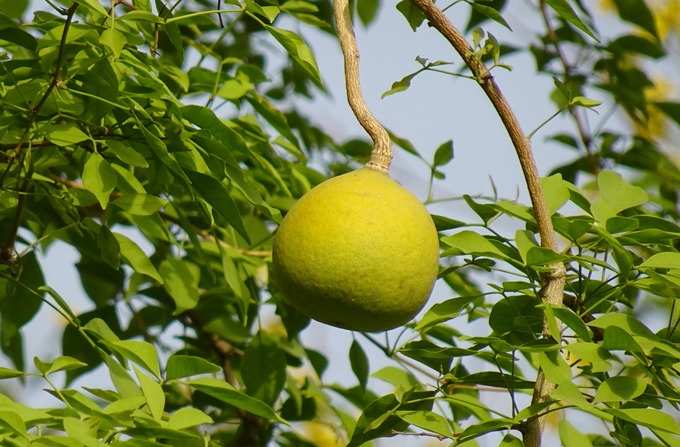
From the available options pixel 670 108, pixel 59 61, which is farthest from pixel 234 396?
pixel 670 108

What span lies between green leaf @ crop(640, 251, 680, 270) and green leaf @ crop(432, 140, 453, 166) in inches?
31.8

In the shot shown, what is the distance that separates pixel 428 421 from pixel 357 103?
448mm

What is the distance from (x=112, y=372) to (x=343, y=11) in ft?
1.94

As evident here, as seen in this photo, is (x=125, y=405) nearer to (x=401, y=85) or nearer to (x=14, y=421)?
(x=14, y=421)

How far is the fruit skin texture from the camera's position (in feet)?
4.40

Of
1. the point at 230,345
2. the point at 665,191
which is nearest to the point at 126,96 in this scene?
the point at 230,345

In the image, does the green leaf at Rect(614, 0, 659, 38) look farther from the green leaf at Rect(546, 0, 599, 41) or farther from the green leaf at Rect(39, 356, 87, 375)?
the green leaf at Rect(39, 356, 87, 375)

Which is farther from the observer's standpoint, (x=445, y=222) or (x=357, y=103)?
(x=445, y=222)

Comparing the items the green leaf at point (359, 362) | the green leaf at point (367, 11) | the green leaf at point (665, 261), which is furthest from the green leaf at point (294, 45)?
the green leaf at point (367, 11)

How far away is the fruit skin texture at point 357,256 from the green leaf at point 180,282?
78cm

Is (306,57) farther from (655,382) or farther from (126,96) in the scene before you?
(655,382)

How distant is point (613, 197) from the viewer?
1639mm

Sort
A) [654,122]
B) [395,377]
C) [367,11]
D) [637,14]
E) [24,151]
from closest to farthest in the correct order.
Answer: [24,151], [395,377], [637,14], [367,11], [654,122]

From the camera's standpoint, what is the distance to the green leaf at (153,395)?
4.77ft
